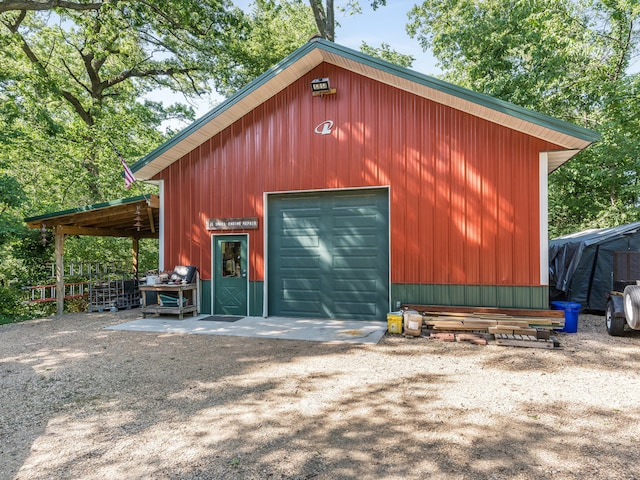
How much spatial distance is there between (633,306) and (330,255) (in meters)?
5.52

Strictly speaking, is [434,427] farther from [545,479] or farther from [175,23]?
[175,23]

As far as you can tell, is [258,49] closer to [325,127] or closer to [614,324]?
[325,127]

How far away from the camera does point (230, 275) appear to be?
9.06 metres

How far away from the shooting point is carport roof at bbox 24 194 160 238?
923 centimetres

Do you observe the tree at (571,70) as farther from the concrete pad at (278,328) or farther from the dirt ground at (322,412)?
the concrete pad at (278,328)

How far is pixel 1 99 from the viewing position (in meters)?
13.7

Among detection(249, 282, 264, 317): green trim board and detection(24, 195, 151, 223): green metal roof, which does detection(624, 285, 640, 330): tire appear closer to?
detection(249, 282, 264, 317): green trim board

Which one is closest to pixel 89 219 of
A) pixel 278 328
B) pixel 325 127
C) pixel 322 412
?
pixel 278 328

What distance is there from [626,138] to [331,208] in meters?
13.3

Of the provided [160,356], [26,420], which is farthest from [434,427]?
[160,356]

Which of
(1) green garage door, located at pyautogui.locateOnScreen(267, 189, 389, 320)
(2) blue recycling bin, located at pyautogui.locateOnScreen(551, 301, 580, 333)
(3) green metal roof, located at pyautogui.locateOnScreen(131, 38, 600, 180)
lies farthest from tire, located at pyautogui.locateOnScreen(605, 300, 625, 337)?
(1) green garage door, located at pyautogui.locateOnScreen(267, 189, 389, 320)

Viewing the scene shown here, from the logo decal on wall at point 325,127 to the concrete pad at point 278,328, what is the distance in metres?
4.20

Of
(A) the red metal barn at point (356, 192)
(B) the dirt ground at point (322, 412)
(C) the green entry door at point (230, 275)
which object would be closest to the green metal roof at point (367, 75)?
(A) the red metal barn at point (356, 192)

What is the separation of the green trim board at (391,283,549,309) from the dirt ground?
1.07 metres
